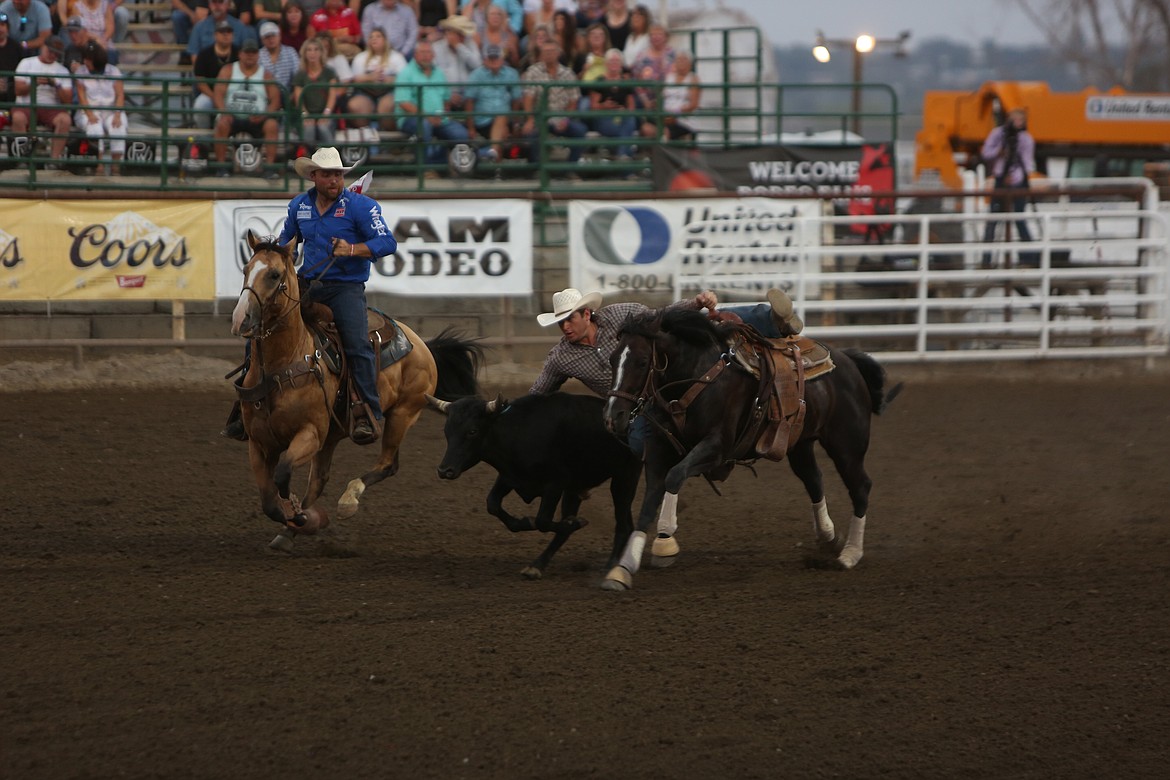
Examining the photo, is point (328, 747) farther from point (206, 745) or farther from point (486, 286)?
point (486, 286)

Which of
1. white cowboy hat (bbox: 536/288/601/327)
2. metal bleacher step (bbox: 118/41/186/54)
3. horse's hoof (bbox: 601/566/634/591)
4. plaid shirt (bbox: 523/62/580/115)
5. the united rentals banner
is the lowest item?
horse's hoof (bbox: 601/566/634/591)

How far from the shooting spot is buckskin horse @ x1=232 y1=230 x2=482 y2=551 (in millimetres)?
6051

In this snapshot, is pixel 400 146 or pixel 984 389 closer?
pixel 984 389

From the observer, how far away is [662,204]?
1316cm

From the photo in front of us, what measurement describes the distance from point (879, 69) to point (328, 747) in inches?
7366

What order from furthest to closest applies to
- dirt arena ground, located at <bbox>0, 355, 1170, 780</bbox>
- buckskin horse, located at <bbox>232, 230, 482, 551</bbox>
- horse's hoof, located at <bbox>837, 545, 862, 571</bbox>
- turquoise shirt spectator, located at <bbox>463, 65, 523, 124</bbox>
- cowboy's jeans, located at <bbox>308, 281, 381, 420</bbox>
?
turquoise shirt spectator, located at <bbox>463, 65, 523, 124</bbox>, cowboy's jeans, located at <bbox>308, 281, 381, 420</bbox>, horse's hoof, located at <bbox>837, 545, 862, 571</bbox>, buckskin horse, located at <bbox>232, 230, 482, 551</bbox>, dirt arena ground, located at <bbox>0, 355, 1170, 780</bbox>

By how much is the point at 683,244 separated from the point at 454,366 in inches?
223

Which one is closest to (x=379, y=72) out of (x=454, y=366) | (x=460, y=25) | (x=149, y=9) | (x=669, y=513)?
(x=460, y=25)

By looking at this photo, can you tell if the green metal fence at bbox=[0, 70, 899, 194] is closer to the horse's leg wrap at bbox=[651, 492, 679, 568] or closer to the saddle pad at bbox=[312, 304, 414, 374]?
the saddle pad at bbox=[312, 304, 414, 374]

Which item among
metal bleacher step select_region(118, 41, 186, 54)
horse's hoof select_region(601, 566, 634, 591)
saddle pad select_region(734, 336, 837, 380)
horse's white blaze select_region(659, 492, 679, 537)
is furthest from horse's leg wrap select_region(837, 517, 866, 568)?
metal bleacher step select_region(118, 41, 186, 54)

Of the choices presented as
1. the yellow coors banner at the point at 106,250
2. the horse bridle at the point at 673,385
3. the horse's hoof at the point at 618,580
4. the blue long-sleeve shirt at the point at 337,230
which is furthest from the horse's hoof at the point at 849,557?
the yellow coors banner at the point at 106,250

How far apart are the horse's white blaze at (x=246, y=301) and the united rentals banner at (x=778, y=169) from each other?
8900mm

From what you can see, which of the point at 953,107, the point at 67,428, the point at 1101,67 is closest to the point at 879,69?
the point at 1101,67

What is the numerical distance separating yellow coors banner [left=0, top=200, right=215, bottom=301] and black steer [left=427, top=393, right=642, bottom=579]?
673cm
